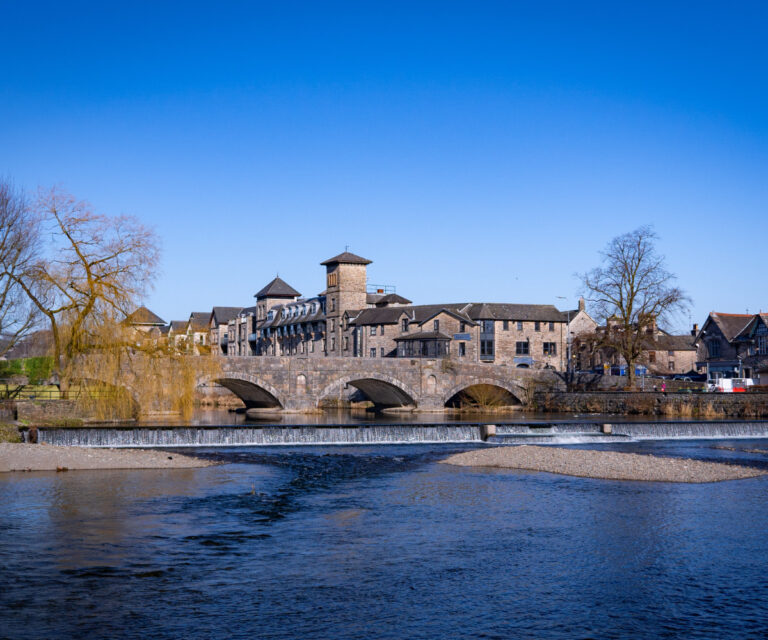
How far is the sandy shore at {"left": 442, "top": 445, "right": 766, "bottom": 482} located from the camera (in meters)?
28.1

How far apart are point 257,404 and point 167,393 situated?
3127cm

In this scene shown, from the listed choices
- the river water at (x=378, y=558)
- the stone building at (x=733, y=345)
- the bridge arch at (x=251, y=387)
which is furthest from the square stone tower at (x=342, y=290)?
the river water at (x=378, y=558)

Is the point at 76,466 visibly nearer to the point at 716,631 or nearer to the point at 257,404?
the point at 716,631

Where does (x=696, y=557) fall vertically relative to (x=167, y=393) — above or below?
below

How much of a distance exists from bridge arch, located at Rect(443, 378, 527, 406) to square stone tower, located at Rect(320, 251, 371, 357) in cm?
3040

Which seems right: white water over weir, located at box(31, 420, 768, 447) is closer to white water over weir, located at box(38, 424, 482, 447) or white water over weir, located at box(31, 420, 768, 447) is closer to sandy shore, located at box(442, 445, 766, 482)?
white water over weir, located at box(38, 424, 482, 447)

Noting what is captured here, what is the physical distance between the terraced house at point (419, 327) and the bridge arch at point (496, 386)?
14.8 metres

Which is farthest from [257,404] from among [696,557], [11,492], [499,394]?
[696,557]

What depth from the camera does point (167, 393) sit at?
41.8 metres

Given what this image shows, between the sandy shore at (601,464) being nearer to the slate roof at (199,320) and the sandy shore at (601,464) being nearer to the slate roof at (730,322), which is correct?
the slate roof at (730,322)

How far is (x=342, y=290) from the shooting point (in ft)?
323

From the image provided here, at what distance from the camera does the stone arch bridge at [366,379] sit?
61.9 metres

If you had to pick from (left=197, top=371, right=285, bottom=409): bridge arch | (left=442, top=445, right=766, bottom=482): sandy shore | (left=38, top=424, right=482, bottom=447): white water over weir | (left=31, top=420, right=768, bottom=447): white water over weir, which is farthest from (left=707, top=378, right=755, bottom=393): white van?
(left=442, top=445, right=766, bottom=482): sandy shore

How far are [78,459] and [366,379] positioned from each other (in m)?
38.0
